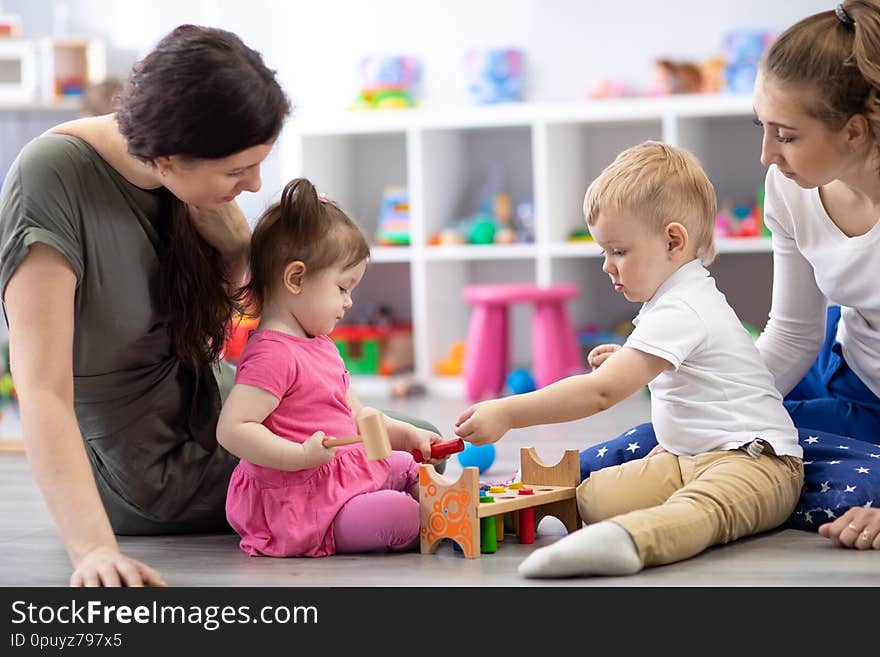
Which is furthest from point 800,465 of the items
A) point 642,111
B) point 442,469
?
point 642,111

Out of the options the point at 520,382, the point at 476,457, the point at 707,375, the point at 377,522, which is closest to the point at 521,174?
the point at 520,382

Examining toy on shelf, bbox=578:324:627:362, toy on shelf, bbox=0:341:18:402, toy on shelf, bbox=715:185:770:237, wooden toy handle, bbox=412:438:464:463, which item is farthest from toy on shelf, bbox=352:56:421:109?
wooden toy handle, bbox=412:438:464:463

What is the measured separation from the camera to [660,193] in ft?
5.07

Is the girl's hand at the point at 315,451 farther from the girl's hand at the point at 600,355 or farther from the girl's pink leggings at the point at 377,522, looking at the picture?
the girl's hand at the point at 600,355

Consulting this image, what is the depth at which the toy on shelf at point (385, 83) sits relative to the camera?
3840 millimetres

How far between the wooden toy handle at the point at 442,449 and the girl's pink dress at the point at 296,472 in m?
0.07

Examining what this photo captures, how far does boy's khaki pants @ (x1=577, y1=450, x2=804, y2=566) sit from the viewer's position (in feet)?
4.52

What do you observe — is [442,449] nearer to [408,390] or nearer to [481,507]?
[481,507]

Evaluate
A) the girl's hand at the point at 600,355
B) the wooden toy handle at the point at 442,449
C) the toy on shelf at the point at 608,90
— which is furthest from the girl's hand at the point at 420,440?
the toy on shelf at the point at 608,90

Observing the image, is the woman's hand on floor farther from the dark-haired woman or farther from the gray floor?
the dark-haired woman

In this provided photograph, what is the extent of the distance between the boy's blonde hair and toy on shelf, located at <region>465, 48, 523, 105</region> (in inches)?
88.6

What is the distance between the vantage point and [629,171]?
61.3 inches

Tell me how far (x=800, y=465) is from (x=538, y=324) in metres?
1.83

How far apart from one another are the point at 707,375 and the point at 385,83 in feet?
8.41
